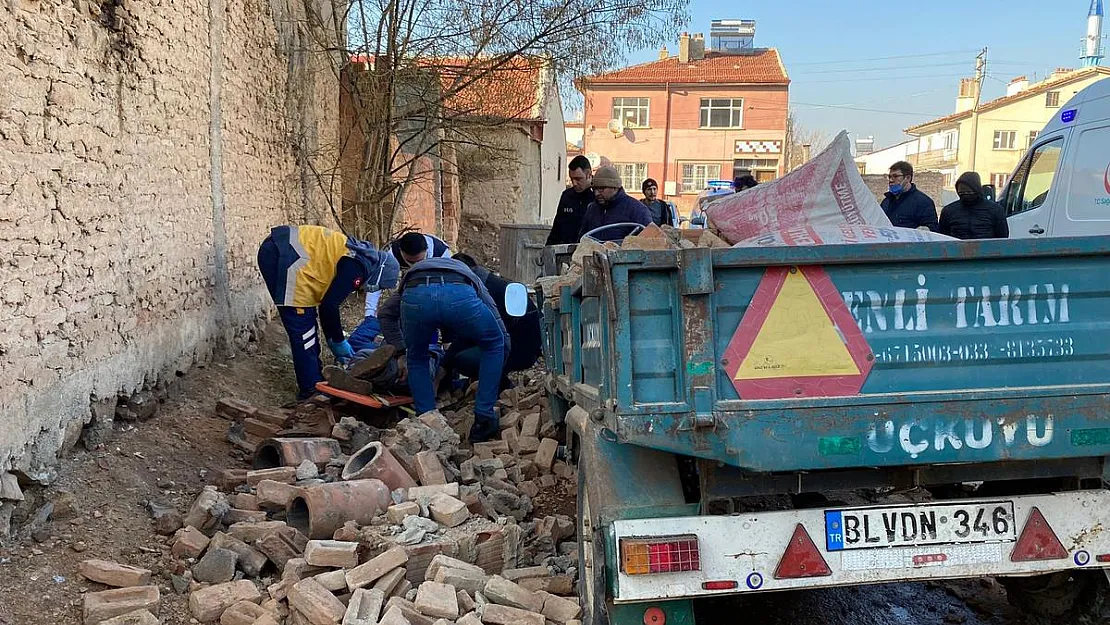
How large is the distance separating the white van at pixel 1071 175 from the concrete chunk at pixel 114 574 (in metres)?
6.25

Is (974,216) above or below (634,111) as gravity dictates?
below

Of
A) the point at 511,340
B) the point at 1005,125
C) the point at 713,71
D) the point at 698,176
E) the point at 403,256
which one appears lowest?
the point at 511,340

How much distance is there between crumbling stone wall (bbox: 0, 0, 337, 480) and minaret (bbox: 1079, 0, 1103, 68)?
52.1m

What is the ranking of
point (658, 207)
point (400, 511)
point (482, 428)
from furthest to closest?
point (658, 207) < point (482, 428) < point (400, 511)

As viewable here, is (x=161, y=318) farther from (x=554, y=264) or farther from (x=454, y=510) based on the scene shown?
(x=454, y=510)

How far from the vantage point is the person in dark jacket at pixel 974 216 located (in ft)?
24.3

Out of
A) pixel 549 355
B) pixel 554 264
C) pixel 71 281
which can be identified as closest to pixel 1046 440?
pixel 549 355

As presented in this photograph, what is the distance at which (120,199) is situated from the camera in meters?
5.17

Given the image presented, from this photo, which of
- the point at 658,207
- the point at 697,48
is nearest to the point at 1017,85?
the point at 697,48

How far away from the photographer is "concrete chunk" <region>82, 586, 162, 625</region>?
11.1ft

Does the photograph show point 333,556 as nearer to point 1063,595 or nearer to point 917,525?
point 917,525

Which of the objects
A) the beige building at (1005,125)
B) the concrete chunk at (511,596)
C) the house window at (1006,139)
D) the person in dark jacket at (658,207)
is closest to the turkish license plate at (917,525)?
the concrete chunk at (511,596)

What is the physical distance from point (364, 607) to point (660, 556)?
1.22 m

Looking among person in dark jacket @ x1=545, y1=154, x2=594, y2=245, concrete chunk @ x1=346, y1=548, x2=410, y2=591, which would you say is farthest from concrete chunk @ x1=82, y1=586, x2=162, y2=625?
person in dark jacket @ x1=545, y1=154, x2=594, y2=245
